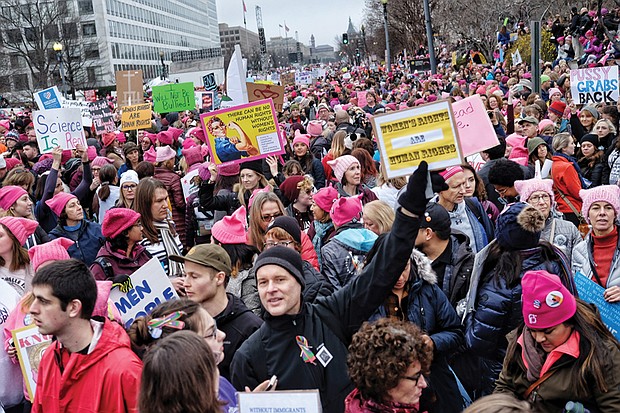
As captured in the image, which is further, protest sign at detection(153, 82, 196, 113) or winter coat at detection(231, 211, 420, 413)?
protest sign at detection(153, 82, 196, 113)

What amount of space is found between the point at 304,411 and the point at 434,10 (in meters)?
52.4

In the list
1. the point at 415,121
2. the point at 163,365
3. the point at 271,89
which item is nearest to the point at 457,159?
the point at 415,121

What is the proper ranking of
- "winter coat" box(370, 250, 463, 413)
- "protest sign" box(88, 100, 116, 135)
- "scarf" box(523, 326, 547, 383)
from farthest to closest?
1. "protest sign" box(88, 100, 116, 135)
2. "winter coat" box(370, 250, 463, 413)
3. "scarf" box(523, 326, 547, 383)

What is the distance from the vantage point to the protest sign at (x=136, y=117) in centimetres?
1510

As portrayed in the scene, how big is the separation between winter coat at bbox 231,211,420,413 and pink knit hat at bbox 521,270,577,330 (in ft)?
2.22

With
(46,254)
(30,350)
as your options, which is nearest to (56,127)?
(46,254)

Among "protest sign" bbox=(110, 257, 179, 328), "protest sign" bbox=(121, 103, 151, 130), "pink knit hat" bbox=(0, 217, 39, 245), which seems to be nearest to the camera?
"protest sign" bbox=(110, 257, 179, 328)

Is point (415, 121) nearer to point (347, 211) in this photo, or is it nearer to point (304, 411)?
point (304, 411)

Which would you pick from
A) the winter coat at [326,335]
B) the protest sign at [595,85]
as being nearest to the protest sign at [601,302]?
the winter coat at [326,335]

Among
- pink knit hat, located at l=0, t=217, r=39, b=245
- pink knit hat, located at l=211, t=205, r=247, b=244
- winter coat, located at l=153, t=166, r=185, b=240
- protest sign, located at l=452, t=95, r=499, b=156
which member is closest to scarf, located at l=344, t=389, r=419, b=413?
pink knit hat, located at l=211, t=205, r=247, b=244

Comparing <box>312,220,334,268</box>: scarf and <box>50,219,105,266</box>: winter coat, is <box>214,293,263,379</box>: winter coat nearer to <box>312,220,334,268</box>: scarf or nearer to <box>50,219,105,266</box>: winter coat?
<box>312,220,334,268</box>: scarf

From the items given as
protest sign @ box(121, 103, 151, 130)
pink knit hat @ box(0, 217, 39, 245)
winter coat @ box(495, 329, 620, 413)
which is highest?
protest sign @ box(121, 103, 151, 130)

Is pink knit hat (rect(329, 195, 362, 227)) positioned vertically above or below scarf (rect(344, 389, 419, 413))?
above

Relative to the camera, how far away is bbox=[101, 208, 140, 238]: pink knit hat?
18.2 ft
